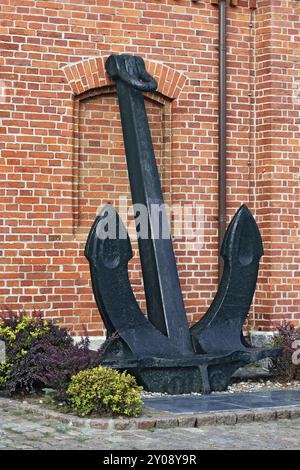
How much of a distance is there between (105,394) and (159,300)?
4.85 feet

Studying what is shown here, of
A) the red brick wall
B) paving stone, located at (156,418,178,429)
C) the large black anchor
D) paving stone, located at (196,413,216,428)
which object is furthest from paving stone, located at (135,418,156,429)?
the red brick wall

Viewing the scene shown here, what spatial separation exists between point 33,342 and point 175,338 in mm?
1231

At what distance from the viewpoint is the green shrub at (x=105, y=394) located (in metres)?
7.79

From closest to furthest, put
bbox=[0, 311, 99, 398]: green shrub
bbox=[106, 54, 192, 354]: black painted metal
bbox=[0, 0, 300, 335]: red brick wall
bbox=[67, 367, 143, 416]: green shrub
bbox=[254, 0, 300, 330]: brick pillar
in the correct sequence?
bbox=[67, 367, 143, 416]: green shrub, bbox=[0, 311, 99, 398]: green shrub, bbox=[106, 54, 192, 354]: black painted metal, bbox=[0, 0, 300, 335]: red brick wall, bbox=[254, 0, 300, 330]: brick pillar

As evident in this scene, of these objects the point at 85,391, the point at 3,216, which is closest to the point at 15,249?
the point at 3,216

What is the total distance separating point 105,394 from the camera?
779 cm

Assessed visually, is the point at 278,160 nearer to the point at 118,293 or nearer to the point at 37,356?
the point at 118,293

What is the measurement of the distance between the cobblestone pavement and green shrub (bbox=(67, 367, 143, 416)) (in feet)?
0.86

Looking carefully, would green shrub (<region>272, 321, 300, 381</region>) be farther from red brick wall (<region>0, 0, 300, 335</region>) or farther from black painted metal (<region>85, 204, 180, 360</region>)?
black painted metal (<region>85, 204, 180, 360</region>)

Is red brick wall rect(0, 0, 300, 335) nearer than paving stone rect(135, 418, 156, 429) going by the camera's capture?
No

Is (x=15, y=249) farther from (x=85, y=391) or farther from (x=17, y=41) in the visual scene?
(x=85, y=391)

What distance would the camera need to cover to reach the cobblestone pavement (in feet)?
22.5

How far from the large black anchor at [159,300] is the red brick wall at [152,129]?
126 centimetres

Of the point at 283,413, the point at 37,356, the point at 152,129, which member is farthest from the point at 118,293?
the point at 152,129
